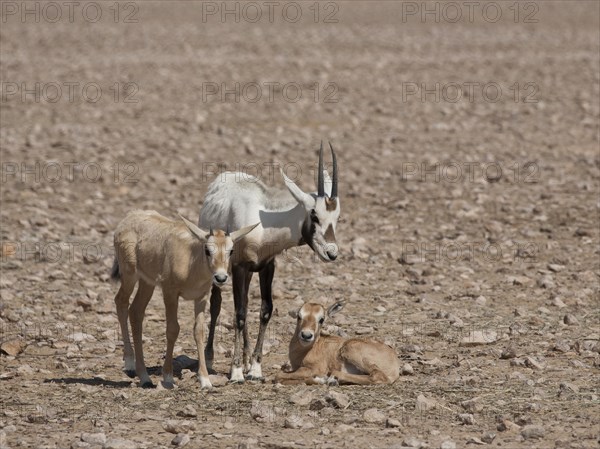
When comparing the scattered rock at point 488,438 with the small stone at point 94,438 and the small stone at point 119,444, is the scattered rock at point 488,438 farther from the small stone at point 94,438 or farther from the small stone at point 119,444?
the small stone at point 94,438

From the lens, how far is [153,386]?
11266 millimetres

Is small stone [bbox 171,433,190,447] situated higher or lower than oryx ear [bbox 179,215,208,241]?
lower

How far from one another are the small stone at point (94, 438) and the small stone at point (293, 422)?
1440 millimetres

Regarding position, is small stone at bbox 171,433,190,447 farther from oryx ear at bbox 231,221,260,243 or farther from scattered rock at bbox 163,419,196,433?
oryx ear at bbox 231,221,260,243

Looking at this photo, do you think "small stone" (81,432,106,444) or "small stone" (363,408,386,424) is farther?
"small stone" (363,408,386,424)

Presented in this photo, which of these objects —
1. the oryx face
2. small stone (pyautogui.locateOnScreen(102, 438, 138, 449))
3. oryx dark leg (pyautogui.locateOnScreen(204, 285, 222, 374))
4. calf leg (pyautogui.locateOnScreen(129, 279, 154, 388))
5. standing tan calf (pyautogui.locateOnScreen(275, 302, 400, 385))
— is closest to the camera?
small stone (pyautogui.locateOnScreen(102, 438, 138, 449))

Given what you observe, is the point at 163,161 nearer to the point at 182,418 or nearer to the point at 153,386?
the point at 153,386

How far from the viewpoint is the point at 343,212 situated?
759 inches

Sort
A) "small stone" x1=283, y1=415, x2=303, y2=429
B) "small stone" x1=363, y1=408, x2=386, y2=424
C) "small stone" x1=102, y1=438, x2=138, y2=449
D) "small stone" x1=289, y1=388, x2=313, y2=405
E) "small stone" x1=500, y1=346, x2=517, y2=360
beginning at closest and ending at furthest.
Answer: "small stone" x1=102, y1=438, x2=138, y2=449
"small stone" x1=283, y1=415, x2=303, y2=429
"small stone" x1=363, y1=408, x2=386, y2=424
"small stone" x1=289, y1=388, x2=313, y2=405
"small stone" x1=500, y1=346, x2=517, y2=360

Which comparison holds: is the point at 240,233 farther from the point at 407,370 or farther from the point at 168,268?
the point at 407,370

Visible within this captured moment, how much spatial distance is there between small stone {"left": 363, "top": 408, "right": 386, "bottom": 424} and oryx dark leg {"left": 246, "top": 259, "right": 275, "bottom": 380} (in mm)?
1997

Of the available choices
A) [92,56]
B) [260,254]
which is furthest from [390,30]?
[260,254]

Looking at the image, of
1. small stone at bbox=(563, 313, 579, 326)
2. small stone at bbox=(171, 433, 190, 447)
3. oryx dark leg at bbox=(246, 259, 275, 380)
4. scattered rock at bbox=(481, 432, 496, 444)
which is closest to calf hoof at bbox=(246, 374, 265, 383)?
oryx dark leg at bbox=(246, 259, 275, 380)

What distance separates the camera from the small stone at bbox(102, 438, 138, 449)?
29.2 ft
